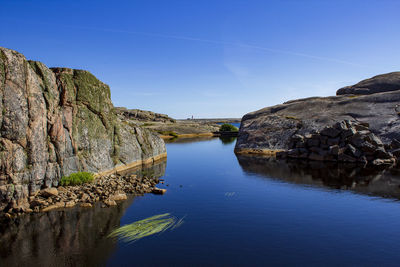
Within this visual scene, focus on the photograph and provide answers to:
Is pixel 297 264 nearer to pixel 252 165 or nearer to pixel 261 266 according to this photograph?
pixel 261 266

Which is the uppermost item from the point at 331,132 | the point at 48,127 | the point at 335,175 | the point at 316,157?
the point at 48,127

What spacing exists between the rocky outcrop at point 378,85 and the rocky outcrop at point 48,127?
5913 centimetres

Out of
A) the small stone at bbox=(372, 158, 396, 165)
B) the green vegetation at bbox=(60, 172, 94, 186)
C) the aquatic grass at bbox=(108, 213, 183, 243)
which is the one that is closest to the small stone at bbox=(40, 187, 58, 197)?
the green vegetation at bbox=(60, 172, 94, 186)

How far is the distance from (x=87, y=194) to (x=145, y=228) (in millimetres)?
9209

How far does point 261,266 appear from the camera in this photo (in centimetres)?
1413

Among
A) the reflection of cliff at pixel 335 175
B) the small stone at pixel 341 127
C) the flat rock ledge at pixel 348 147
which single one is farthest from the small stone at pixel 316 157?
the small stone at pixel 341 127

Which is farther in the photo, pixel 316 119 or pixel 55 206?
pixel 316 119

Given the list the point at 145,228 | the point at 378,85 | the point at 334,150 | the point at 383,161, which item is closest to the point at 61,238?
the point at 145,228

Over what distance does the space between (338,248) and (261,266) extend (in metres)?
4.93

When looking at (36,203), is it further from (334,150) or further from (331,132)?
(331,132)

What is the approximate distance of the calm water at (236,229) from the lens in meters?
15.0

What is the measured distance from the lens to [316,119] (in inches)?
2345

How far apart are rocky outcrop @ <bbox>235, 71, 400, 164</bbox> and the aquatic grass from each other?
4029 centimetres

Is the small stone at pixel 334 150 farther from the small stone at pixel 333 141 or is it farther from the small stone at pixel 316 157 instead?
the small stone at pixel 316 157
